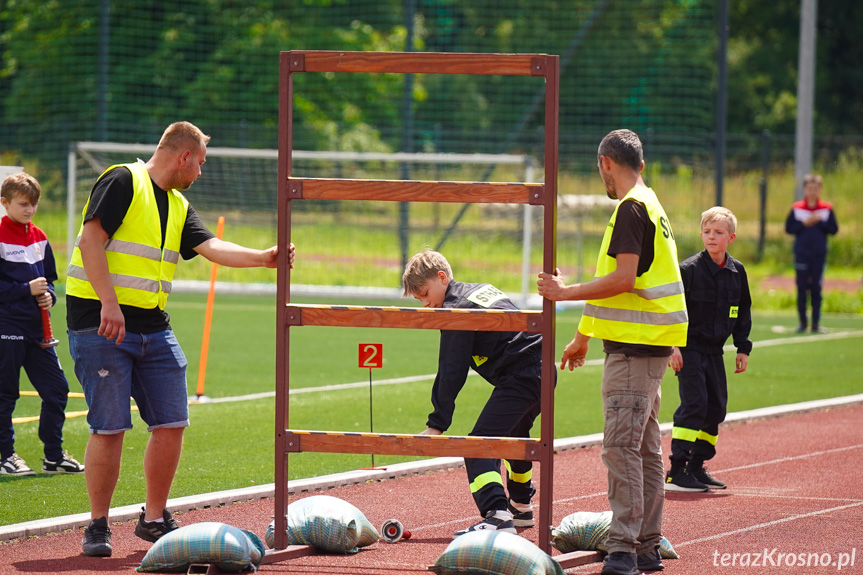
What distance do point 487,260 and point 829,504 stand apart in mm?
17763

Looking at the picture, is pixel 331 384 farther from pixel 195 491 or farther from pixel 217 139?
pixel 217 139

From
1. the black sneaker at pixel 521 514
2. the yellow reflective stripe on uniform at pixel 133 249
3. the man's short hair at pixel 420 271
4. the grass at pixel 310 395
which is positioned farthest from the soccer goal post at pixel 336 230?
the yellow reflective stripe on uniform at pixel 133 249

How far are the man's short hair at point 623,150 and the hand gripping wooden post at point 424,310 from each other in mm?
274

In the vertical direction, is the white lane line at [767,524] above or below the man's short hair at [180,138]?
below

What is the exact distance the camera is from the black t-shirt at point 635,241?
17.4ft

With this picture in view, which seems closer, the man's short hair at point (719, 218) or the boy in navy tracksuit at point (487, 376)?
the boy in navy tracksuit at point (487, 376)

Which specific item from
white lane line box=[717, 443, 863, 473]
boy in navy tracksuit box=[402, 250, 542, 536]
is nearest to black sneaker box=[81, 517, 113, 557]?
boy in navy tracksuit box=[402, 250, 542, 536]

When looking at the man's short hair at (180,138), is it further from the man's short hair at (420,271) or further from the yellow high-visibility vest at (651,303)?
the yellow high-visibility vest at (651,303)

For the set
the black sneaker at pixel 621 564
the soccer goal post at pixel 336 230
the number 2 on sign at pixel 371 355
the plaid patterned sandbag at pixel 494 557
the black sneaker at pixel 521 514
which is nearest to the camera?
the plaid patterned sandbag at pixel 494 557

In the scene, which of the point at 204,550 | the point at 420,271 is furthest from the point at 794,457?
the point at 204,550

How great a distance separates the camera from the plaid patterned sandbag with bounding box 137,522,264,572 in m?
5.30

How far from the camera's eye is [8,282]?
7.87 m

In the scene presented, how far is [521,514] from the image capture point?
258 inches

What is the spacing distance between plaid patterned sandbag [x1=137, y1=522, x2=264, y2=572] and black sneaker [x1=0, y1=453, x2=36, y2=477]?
2.64 meters
